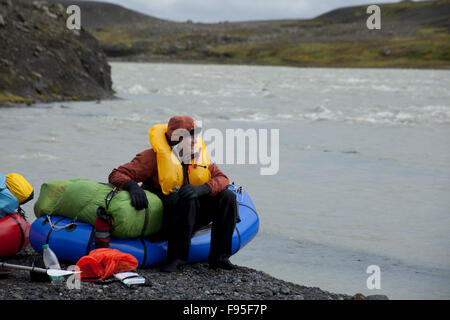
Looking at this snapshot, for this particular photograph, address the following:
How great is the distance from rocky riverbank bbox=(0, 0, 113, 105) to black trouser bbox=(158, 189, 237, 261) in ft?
54.0

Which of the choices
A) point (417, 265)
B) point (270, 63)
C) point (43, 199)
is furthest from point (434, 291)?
point (270, 63)

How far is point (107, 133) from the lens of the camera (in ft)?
55.2

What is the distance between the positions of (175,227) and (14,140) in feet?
33.9

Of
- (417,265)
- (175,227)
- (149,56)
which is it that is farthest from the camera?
(149,56)

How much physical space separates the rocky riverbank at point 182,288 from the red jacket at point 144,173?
0.76 meters

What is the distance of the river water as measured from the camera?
21.5 ft

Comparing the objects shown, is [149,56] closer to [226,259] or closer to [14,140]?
[14,140]

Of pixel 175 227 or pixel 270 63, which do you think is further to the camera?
pixel 270 63

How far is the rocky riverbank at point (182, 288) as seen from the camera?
4.57 meters

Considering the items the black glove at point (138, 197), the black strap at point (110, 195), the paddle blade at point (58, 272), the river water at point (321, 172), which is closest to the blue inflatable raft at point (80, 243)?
the black strap at point (110, 195)

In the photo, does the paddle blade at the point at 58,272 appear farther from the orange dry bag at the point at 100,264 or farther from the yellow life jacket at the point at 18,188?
the yellow life jacket at the point at 18,188

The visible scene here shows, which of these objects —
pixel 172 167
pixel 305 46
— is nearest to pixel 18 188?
pixel 172 167

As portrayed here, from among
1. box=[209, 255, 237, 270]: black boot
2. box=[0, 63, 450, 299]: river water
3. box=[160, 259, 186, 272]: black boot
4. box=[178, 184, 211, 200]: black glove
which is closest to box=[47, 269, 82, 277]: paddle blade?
box=[160, 259, 186, 272]: black boot

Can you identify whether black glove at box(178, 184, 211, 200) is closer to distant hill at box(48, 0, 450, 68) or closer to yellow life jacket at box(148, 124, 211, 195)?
yellow life jacket at box(148, 124, 211, 195)
